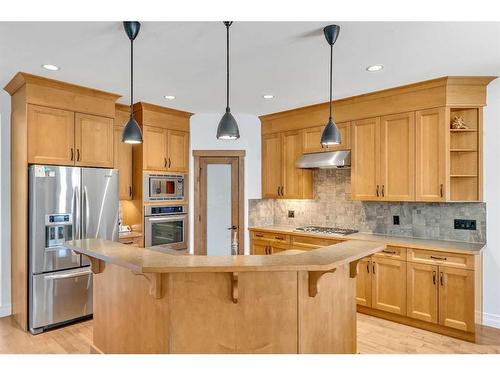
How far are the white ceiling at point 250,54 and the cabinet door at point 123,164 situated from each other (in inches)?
30.7

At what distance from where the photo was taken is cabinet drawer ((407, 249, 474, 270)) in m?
3.17

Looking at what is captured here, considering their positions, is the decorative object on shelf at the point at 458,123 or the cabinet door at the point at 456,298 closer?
the cabinet door at the point at 456,298

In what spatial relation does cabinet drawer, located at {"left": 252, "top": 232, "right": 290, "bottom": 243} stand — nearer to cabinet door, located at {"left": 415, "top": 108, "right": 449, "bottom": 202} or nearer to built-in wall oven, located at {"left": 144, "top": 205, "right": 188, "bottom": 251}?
built-in wall oven, located at {"left": 144, "top": 205, "right": 188, "bottom": 251}

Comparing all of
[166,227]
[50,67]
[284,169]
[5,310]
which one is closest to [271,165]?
[284,169]

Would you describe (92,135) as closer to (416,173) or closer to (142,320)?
(142,320)

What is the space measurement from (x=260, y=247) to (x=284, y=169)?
1216mm

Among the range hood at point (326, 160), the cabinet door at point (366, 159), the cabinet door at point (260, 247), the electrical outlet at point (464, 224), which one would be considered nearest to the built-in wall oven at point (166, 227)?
the cabinet door at point (260, 247)

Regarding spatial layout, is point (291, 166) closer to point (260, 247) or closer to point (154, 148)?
point (260, 247)

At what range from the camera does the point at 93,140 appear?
3.86 m

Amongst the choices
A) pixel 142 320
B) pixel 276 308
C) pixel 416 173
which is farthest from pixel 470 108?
pixel 142 320

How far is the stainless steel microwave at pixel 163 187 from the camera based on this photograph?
4.48 metres

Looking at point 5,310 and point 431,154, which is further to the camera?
point 5,310

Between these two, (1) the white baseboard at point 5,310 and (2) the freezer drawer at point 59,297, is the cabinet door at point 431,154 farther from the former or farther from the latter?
(1) the white baseboard at point 5,310

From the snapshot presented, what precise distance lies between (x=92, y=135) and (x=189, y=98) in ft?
3.99
